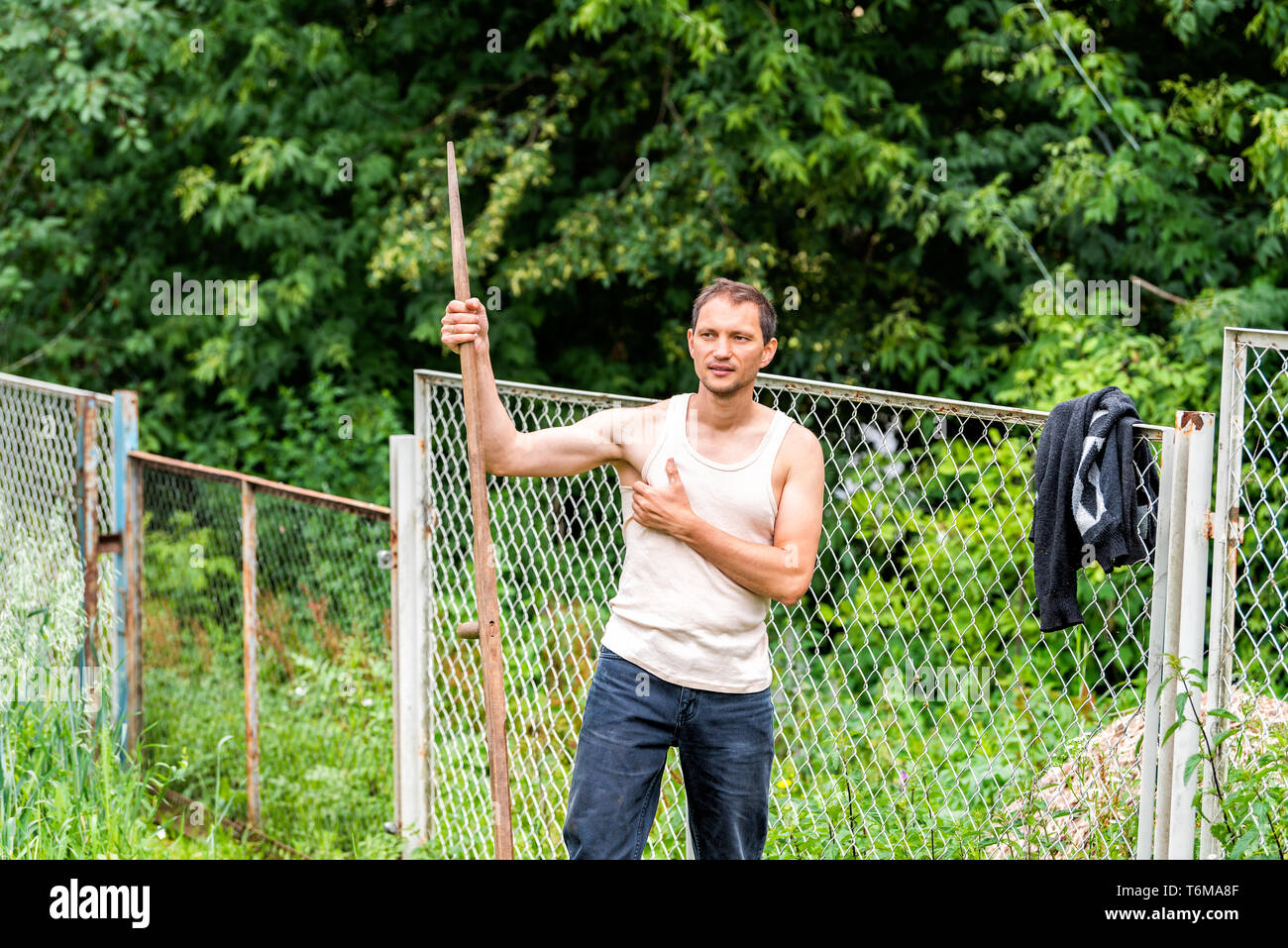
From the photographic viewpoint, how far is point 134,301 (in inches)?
400

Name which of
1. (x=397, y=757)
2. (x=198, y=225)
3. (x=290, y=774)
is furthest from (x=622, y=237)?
(x=397, y=757)

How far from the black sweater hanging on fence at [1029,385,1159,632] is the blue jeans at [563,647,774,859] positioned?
706 millimetres

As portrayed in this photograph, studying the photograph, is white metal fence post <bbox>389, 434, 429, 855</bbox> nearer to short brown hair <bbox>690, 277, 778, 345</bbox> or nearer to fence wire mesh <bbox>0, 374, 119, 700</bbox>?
fence wire mesh <bbox>0, 374, 119, 700</bbox>

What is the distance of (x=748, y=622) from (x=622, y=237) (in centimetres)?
623

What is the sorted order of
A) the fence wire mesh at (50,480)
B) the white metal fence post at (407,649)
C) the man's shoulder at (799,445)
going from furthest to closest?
the fence wire mesh at (50,480) → the white metal fence post at (407,649) → the man's shoulder at (799,445)

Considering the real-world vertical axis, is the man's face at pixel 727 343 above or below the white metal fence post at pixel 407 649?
above

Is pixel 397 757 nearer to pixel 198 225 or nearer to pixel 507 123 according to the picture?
pixel 507 123

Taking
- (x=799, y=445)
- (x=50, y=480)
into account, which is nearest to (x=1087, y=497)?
(x=799, y=445)

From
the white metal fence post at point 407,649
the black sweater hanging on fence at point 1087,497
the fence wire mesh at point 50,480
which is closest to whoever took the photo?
the black sweater hanging on fence at point 1087,497

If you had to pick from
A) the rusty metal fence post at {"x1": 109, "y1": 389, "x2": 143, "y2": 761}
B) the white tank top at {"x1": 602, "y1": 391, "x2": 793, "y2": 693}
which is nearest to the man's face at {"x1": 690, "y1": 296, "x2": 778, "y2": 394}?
the white tank top at {"x1": 602, "y1": 391, "x2": 793, "y2": 693}

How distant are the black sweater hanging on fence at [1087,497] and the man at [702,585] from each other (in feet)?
1.69

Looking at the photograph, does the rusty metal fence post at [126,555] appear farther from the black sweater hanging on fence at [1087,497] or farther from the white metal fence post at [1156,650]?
the white metal fence post at [1156,650]

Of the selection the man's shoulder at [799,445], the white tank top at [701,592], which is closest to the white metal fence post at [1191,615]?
the man's shoulder at [799,445]

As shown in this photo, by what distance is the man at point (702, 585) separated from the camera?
2973 millimetres
